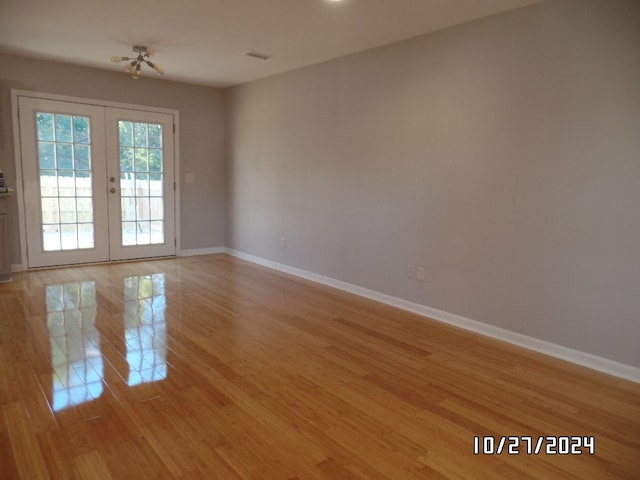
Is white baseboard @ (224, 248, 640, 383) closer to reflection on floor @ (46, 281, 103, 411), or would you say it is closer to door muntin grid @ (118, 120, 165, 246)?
reflection on floor @ (46, 281, 103, 411)

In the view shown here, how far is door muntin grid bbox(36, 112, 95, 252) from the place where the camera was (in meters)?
5.25

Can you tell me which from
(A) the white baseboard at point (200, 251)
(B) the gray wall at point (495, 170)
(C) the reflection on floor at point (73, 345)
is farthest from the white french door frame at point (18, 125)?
(B) the gray wall at point (495, 170)

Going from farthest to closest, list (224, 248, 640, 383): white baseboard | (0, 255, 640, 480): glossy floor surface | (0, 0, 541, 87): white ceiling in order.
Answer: (0, 0, 541, 87): white ceiling
(224, 248, 640, 383): white baseboard
(0, 255, 640, 480): glossy floor surface

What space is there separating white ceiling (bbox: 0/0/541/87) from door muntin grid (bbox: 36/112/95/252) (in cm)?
81

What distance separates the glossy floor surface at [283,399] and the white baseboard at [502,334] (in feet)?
0.31

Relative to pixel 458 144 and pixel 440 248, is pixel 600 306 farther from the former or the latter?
pixel 458 144

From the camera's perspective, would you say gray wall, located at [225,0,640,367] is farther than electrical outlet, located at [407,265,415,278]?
No

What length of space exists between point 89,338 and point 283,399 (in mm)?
1719

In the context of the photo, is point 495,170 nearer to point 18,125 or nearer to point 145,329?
point 145,329

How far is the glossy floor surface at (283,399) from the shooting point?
1875 mm

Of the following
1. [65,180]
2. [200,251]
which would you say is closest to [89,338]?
[65,180]

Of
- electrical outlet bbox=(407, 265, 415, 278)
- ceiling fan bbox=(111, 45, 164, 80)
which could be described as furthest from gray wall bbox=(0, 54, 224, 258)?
electrical outlet bbox=(407, 265, 415, 278)

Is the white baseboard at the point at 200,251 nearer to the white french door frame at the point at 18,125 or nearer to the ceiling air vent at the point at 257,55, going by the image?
the white french door frame at the point at 18,125

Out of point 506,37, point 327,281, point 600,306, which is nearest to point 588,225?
point 600,306
